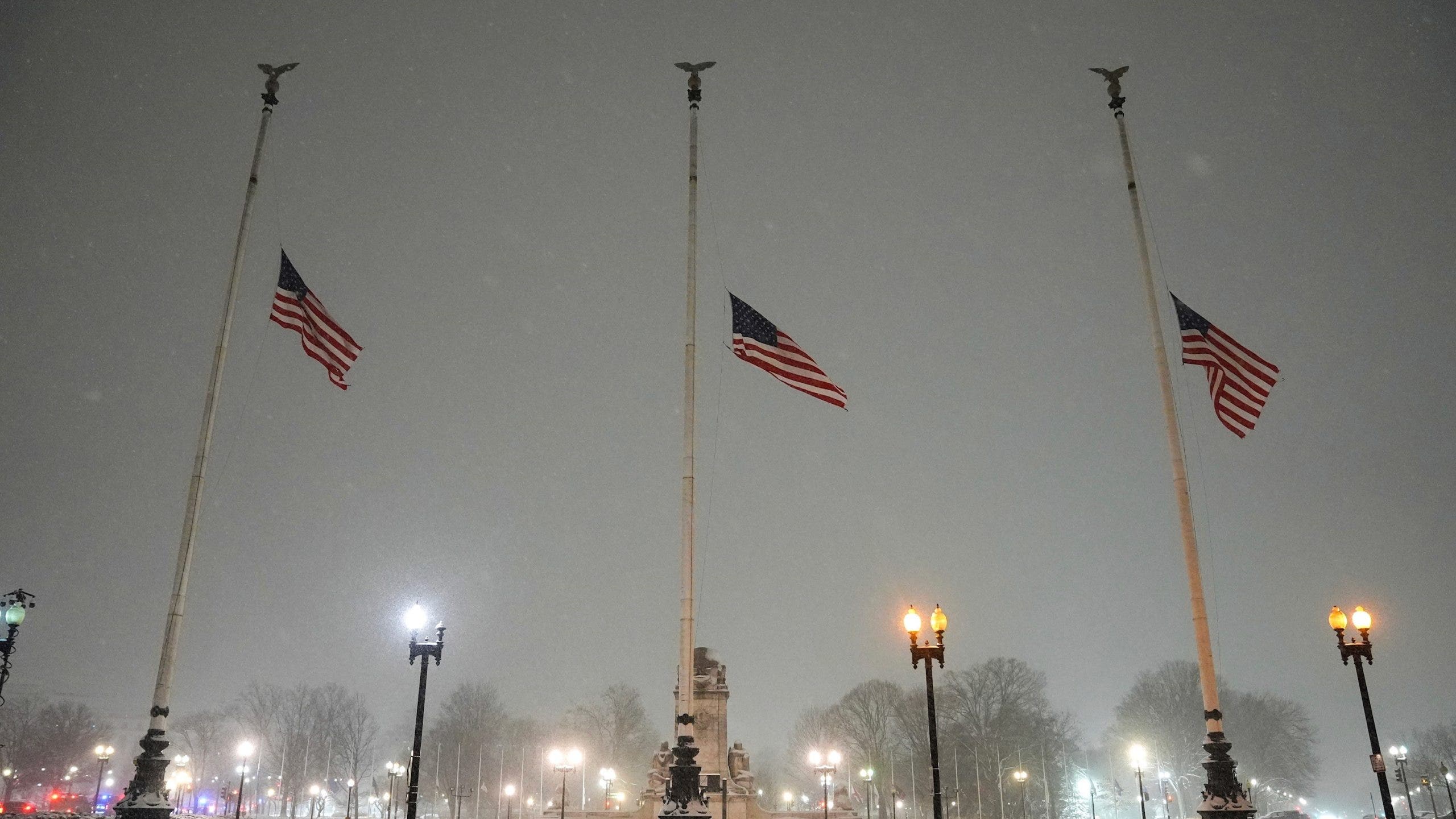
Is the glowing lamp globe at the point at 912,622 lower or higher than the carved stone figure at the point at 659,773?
higher

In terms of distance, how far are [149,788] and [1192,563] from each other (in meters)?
20.7

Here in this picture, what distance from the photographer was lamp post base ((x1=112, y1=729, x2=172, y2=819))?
1825 centimetres

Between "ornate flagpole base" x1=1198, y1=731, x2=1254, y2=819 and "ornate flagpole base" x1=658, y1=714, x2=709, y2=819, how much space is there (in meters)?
8.99

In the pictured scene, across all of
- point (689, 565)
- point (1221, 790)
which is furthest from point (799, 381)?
point (1221, 790)

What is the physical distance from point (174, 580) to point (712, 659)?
114 feet

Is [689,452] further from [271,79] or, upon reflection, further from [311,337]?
[271,79]

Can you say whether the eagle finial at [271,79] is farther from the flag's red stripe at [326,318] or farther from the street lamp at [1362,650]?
the street lamp at [1362,650]

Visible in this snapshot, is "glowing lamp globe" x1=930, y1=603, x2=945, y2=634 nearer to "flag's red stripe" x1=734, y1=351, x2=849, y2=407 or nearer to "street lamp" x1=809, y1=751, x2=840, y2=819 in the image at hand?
"flag's red stripe" x1=734, y1=351, x2=849, y2=407

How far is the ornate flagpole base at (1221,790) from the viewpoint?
17.7 m

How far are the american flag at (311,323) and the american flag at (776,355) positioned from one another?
8.95 m

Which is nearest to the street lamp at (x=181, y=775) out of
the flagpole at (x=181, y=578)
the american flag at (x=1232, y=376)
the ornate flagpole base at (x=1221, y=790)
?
the flagpole at (x=181, y=578)

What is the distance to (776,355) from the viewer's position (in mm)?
21219

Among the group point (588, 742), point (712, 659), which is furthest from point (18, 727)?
point (712, 659)

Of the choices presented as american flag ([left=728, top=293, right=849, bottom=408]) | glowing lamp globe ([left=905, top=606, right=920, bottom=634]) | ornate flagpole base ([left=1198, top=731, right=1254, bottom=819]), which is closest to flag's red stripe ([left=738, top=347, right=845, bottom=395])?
american flag ([left=728, top=293, right=849, bottom=408])
